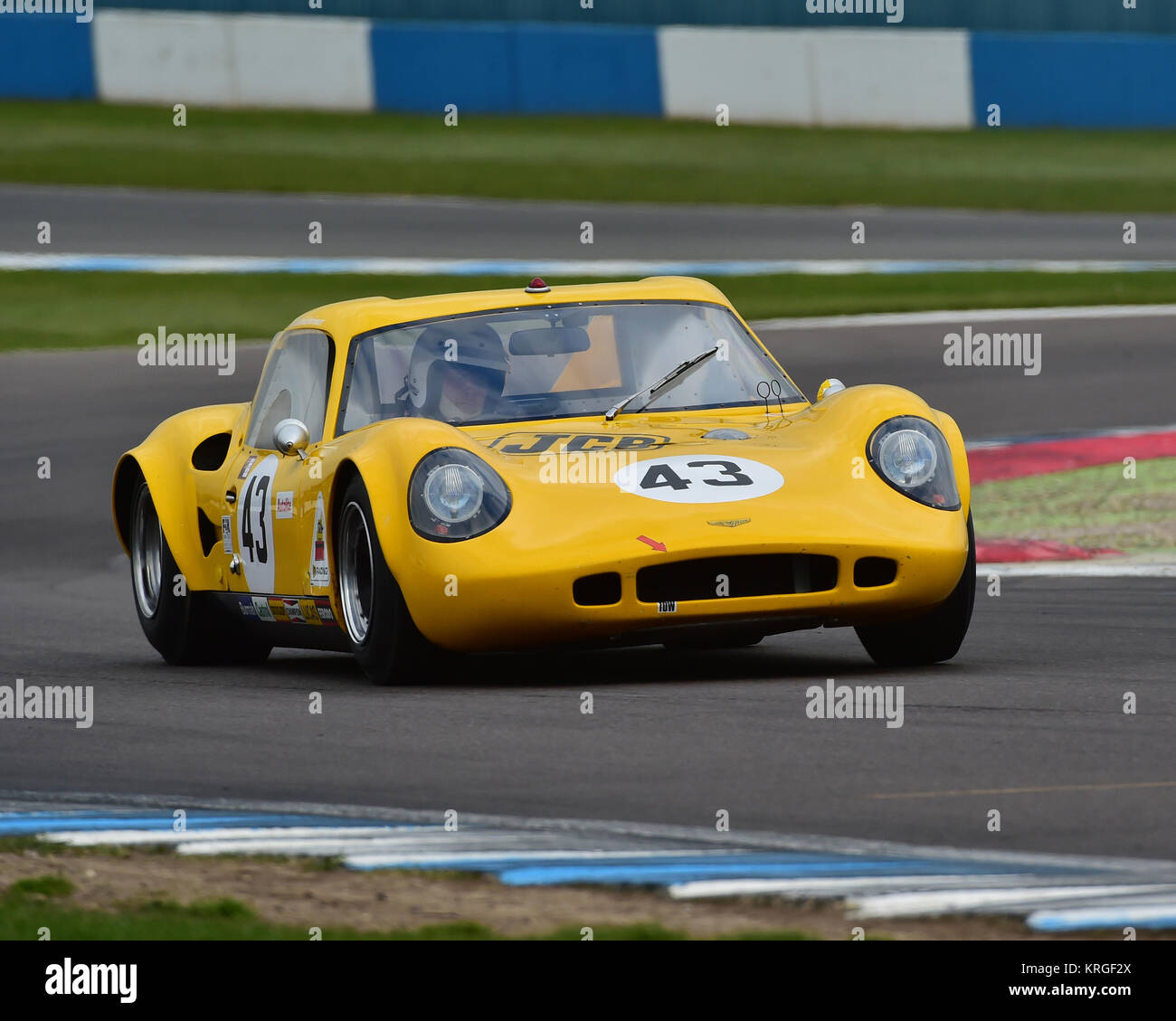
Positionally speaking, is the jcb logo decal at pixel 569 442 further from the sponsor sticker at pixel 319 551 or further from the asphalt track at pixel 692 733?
the asphalt track at pixel 692 733

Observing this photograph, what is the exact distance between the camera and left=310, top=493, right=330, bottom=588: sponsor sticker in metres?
7.41

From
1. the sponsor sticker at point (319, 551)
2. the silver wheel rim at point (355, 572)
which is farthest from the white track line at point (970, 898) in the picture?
the sponsor sticker at point (319, 551)

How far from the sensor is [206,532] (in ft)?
28.6

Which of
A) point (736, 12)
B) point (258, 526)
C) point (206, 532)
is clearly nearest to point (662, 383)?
point (258, 526)

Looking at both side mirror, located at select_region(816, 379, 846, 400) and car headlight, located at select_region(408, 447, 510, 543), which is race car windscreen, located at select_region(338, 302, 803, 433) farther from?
car headlight, located at select_region(408, 447, 510, 543)

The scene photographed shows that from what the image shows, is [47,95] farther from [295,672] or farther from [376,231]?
[295,672]

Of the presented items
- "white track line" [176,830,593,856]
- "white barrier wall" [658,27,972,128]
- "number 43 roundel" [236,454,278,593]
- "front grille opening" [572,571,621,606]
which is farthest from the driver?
"white barrier wall" [658,27,972,128]

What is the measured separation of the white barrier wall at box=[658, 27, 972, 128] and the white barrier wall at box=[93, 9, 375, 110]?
361 cm

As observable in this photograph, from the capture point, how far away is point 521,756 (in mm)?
5727

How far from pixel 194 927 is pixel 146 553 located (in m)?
5.32

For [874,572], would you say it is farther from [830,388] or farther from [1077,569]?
[1077,569]

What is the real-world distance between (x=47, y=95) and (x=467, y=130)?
4.64 metres

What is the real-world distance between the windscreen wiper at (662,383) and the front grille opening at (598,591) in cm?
92
